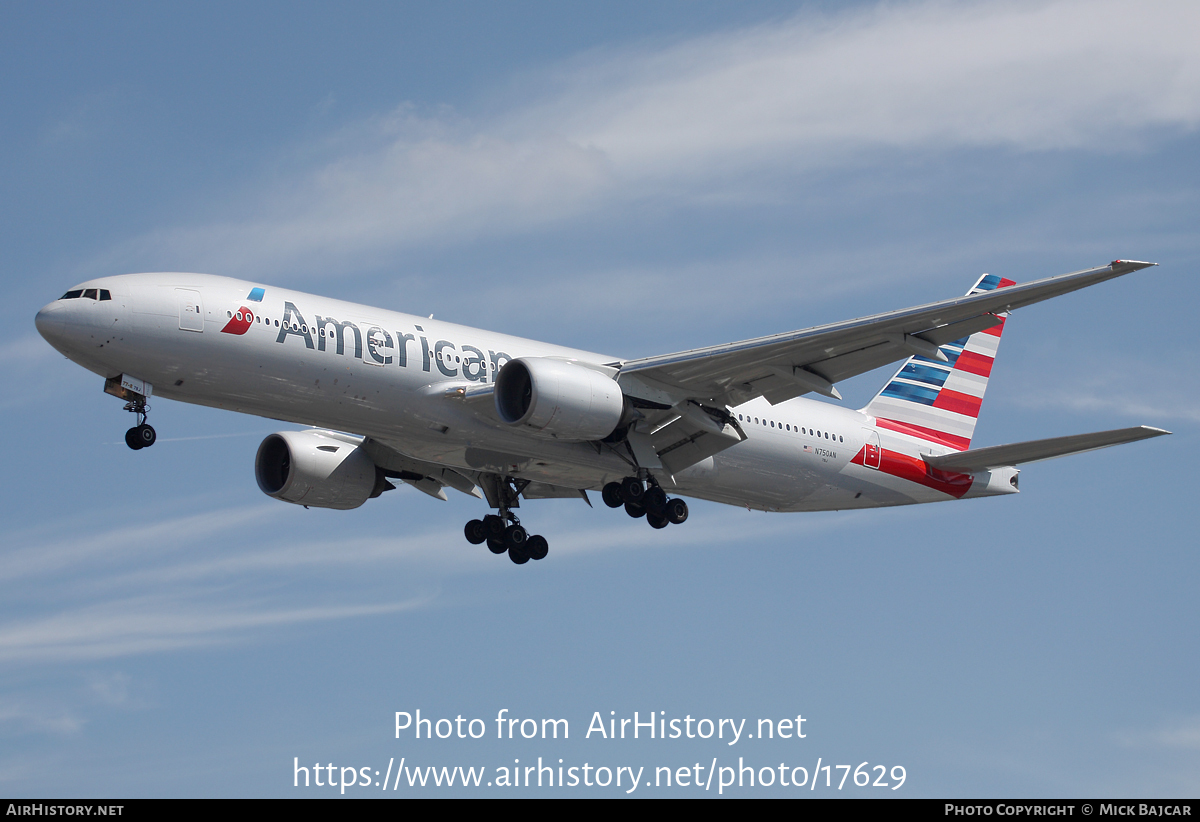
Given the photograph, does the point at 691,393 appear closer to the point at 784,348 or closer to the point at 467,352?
the point at 784,348

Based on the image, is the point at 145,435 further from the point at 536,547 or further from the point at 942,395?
the point at 942,395

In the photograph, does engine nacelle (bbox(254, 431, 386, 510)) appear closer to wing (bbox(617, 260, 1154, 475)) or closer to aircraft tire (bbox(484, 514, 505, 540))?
aircraft tire (bbox(484, 514, 505, 540))

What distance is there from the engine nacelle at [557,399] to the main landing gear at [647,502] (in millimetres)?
2967

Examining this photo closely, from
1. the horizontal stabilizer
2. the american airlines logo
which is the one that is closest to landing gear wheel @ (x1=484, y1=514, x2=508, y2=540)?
the american airlines logo

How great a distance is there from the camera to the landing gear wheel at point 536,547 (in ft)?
124

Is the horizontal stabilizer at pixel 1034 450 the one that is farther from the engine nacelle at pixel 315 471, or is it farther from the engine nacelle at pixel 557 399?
the engine nacelle at pixel 315 471

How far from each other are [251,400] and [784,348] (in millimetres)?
11666

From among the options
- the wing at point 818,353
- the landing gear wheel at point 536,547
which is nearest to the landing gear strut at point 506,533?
the landing gear wheel at point 536,547

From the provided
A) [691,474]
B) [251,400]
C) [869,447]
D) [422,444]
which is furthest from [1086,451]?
[251,400]

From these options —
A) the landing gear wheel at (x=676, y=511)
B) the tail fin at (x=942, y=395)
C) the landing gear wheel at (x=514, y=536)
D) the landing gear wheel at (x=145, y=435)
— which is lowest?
the landing gear wheel at (x=145, y=435)

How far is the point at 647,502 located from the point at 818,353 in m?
5.84

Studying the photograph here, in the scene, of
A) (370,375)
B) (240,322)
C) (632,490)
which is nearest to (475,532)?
(632,490)

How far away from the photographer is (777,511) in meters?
37.0

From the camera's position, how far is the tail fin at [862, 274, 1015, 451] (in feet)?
129
